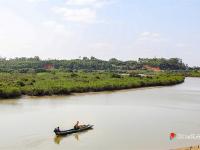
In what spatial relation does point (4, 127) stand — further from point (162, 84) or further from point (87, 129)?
point (162, 84)

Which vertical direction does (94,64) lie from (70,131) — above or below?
above
